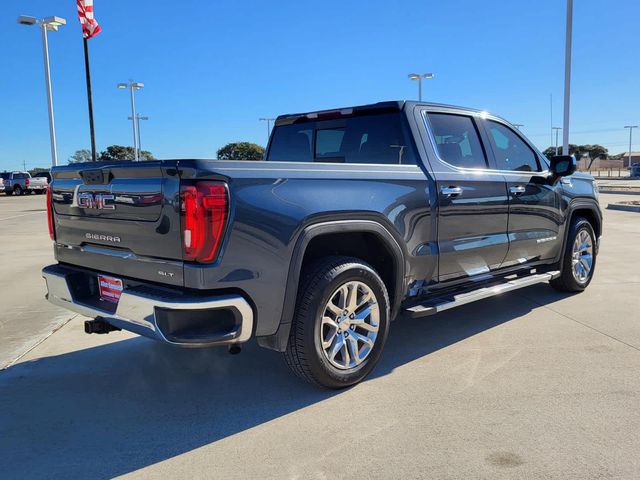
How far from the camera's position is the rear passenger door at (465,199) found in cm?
407

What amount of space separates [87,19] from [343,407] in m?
19.6

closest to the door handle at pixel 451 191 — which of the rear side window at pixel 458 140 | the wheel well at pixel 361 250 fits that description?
the rear side window at pixel 458 140

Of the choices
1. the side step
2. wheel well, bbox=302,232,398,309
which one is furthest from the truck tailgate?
the side step

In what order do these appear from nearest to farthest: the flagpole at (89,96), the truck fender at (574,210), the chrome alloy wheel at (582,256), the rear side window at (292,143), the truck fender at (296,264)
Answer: the truck fender at (296,264)
the rear side window at (292,143)
the truck fender at (574,210)
the chrome alloy wheel at (582,256)
the flagpole at (89,96)

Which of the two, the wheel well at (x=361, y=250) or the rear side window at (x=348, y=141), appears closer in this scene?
the wheel well at (x=361, y=250)

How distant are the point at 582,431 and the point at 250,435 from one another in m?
1.81

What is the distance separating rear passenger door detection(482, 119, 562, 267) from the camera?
4793mm

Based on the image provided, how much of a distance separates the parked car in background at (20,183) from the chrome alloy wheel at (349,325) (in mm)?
39258

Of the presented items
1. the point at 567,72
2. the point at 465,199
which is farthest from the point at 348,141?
the point at 567,72

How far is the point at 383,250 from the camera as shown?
12.3 feet

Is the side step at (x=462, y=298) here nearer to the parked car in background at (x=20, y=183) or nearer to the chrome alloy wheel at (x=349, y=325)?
the chrome alloy wheel at (x=349, y=325)

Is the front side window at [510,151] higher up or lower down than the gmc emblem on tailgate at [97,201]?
higher up

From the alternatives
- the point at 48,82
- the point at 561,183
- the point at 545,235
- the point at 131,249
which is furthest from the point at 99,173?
the point at 48,82

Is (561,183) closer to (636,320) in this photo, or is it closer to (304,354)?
(636,320)
